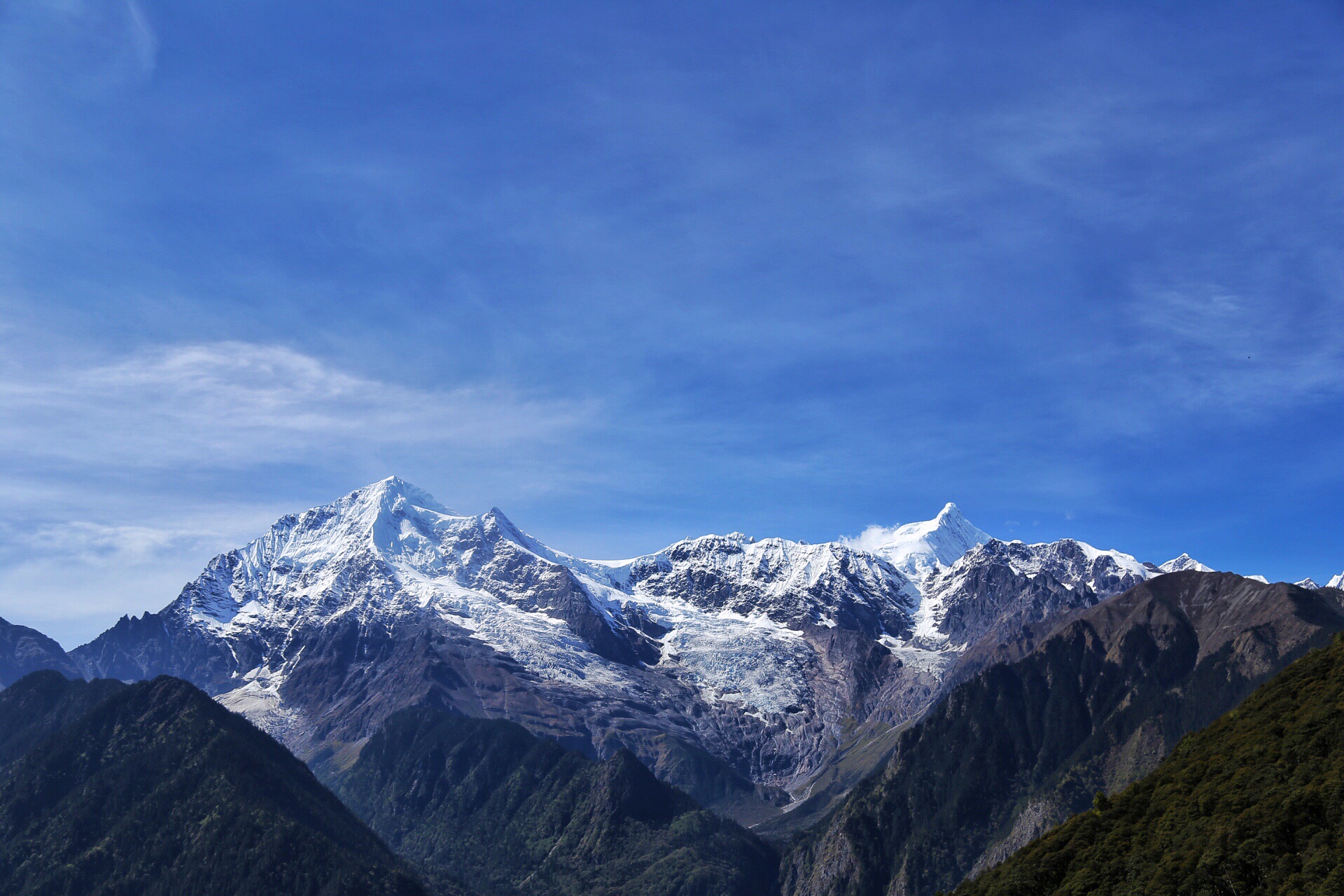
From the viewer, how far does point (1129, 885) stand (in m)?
194

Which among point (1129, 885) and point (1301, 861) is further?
point (1129, 885)

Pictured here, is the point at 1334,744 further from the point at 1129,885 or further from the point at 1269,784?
the point at 1129,885

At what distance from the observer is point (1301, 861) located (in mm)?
173000

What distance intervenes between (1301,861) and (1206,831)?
2225 cm

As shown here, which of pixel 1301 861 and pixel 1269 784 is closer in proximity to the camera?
pixel 1301 861

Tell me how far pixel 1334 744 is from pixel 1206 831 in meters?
28.0

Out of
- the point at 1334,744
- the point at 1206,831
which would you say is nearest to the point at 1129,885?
the point at 1206,831

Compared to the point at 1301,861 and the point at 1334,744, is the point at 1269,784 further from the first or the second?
the point at 1301,861

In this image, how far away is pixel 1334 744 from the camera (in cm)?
19638

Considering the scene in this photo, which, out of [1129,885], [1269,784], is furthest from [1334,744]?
[1129,885]

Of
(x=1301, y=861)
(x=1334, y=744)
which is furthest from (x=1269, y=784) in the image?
(x=1301, y=861)

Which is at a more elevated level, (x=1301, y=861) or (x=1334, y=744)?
(x=1334, y=744)

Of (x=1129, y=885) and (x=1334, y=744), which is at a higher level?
(x=1334, y=744)

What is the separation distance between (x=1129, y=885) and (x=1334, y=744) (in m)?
44.8
